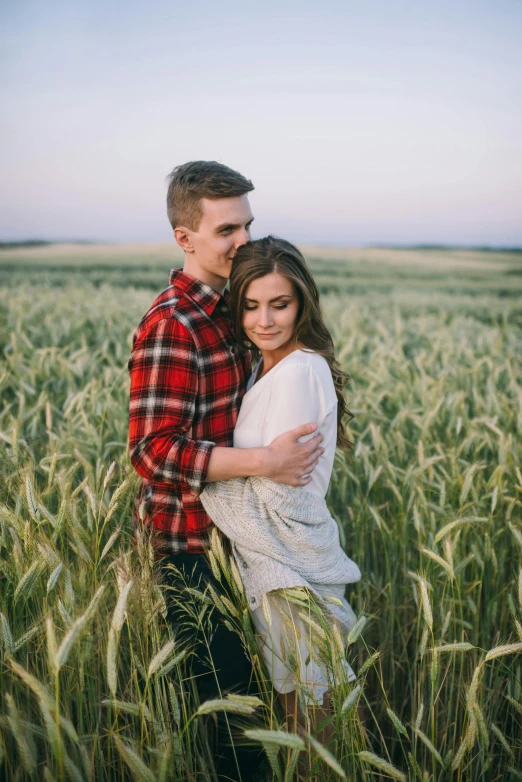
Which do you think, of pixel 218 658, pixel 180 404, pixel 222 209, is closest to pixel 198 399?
pixel 180 404


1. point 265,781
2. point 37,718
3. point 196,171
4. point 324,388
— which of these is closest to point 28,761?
point 37,718

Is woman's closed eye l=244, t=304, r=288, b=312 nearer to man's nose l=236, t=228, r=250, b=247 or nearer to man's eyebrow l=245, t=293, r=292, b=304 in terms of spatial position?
man's eyebrow l=245, t=293, r=292, b=304

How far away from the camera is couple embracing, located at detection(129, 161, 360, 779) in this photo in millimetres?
1690

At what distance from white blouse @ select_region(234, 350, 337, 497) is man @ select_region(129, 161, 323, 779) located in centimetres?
7

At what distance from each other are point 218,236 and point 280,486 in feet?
2.81

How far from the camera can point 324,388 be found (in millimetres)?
1809

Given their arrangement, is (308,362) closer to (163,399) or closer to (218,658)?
(163,399)

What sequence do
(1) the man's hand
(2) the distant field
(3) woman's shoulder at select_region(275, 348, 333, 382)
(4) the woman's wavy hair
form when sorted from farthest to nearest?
(2) the distant field < (4) the woman's wavy hair < (3) woman's shoulder at select_region(275, 348, 333, 382) < (1) the man's hand

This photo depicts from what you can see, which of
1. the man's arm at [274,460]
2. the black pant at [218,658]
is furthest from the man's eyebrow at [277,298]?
the black pant at [218,658]

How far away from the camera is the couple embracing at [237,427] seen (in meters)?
1.69

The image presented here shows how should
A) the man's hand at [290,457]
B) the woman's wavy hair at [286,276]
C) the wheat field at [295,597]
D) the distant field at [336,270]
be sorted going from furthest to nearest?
the distant field at [336,270] → the woman's wavy hair at [286,276] → the man's hand at [290,457] → the wheat field at [295,597]

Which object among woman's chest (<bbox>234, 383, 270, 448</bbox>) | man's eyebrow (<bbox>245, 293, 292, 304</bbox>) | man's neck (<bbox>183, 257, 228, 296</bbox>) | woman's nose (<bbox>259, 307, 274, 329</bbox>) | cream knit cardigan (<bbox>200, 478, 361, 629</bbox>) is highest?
man's neck (<bbox>183, 257, 228, 296</bbox>)

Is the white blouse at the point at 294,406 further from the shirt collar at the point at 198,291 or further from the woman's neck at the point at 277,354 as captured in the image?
the shirt collar at the point at 198,291

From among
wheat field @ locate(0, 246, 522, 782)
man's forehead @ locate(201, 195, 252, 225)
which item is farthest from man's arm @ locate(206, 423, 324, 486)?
man's forehead @ locate(201, 195, 252, 225)
